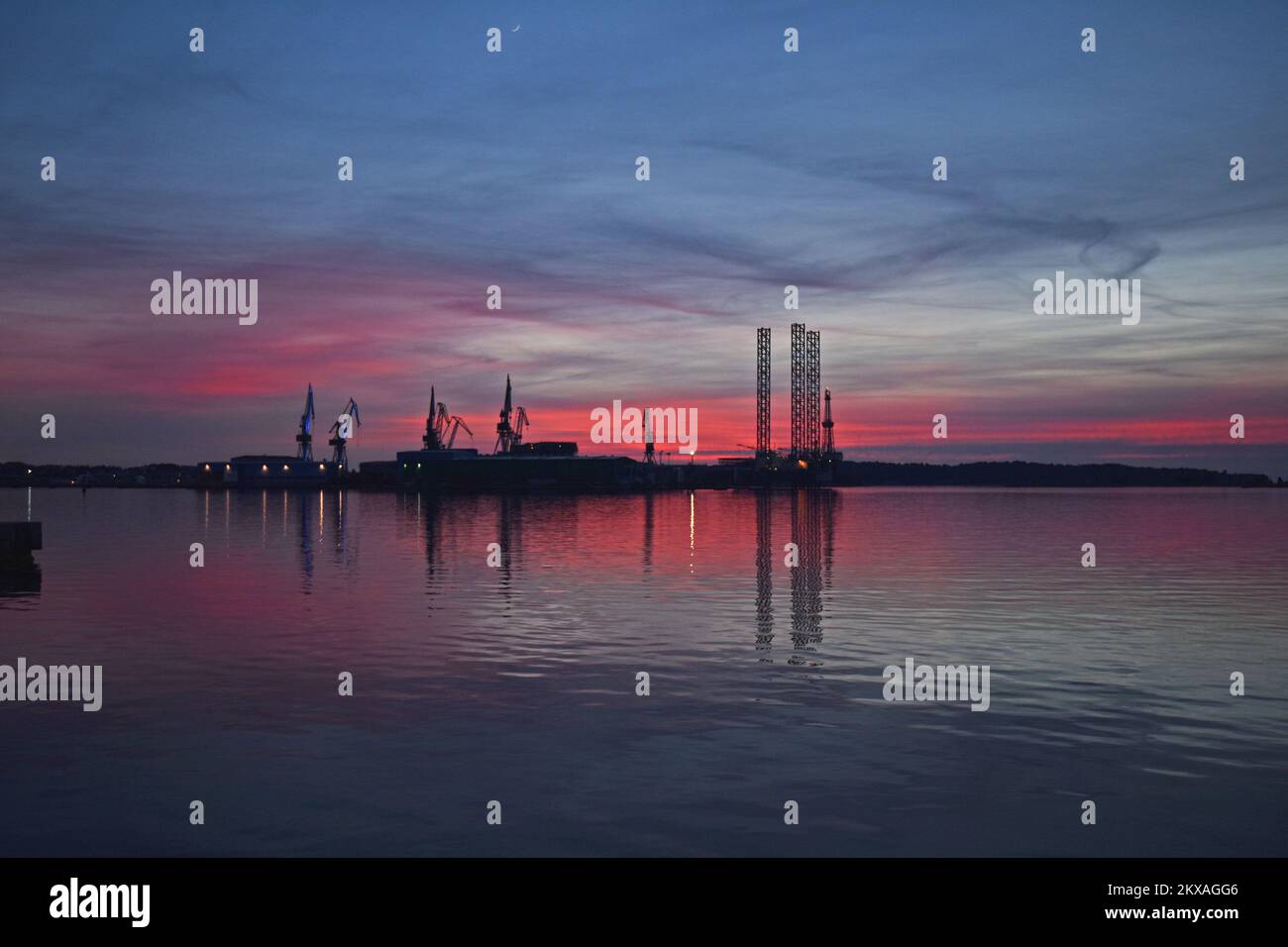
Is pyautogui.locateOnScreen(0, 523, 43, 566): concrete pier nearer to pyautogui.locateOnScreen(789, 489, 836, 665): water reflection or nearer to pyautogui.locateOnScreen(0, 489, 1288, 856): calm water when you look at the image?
pyautogui.locateOnScreen(0, 489, 1288, 856): calm water

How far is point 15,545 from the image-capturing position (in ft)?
164

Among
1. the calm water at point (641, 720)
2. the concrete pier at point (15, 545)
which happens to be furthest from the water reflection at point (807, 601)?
the concrete pier at point (15, 545)

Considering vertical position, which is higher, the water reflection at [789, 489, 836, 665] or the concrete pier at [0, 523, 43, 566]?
the concrete pier at [0, 523, 43, 566]

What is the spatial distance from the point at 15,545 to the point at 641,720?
4046cm

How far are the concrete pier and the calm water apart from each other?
4.07 meters

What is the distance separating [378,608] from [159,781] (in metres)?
21.8

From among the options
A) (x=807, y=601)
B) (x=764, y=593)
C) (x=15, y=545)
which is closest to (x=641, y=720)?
(x=807, y=601)

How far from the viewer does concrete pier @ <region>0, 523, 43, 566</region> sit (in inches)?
1955

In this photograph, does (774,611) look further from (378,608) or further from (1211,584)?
(1211,584)

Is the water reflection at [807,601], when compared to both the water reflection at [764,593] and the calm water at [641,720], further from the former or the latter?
the water reflection at [764,593]

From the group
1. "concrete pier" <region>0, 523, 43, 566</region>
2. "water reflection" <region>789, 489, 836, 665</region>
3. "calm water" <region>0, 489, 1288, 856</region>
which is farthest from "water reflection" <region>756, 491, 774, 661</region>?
"concrete pier" <region>0, 523, 43, 566</region>

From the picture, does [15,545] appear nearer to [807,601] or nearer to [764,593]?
[764,593]

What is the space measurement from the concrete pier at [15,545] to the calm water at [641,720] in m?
4.07
